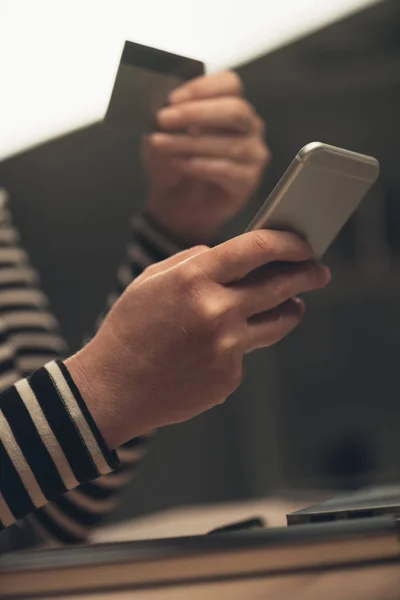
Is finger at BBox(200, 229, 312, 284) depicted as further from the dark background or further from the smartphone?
the dark background

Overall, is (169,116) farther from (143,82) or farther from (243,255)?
(243,255)

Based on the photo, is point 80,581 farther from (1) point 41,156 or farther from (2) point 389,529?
(1) point 41,156

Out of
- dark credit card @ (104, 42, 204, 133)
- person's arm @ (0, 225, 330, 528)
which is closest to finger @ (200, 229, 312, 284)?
person's arm @ (0, 225, 330, 528)

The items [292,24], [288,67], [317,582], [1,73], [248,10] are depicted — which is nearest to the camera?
[317,582]

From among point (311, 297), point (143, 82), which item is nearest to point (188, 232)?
point (143, 82)

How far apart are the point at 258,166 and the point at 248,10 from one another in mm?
251

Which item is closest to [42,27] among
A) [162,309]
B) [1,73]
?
[1,73]

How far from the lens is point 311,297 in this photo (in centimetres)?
→ 126

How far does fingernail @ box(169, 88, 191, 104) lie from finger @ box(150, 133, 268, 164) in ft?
0.13

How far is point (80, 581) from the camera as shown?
36 centimetres

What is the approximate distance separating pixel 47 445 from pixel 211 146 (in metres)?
0.38

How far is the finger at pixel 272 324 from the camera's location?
15.3 inches

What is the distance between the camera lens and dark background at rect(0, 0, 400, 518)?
1.01m

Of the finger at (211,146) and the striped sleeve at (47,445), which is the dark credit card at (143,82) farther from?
the striped sleeve at (47,445)
